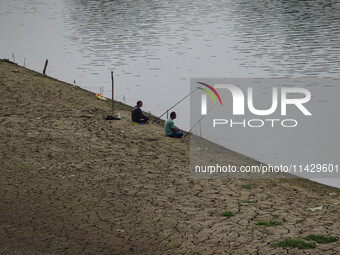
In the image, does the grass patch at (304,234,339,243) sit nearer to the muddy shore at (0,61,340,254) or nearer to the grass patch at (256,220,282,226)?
the muddy shore at (0,61,340,254)

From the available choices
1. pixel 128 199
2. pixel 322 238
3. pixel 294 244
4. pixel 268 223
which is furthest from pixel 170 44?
pixel 294 244

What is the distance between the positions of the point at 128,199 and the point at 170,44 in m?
38.7

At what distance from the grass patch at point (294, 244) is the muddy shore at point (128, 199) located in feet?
0.42

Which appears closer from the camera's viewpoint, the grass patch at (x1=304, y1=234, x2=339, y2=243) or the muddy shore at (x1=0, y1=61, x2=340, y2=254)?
the grass patch at (x1=304, y1=234, x2=339, y2=243)

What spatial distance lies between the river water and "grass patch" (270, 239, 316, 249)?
25.8 feet

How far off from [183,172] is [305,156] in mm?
7811

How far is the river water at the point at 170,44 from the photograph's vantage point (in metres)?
37.7

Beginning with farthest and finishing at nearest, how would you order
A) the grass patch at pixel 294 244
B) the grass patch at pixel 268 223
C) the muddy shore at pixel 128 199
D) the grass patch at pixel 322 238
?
1. the grass patch at pixel 268 223
2. the muddy shore at pixel 128 199
3. the grass patch at pixel 322 238
4. the grass patch at pixel 294 244

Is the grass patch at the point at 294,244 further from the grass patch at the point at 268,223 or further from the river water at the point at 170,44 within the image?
the river water at the point at 170,44

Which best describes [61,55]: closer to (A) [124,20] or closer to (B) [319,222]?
(A) [124,20]

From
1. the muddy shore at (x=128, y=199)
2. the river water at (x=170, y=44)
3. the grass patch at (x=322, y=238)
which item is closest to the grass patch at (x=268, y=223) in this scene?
the muddy shore at (x=128, y=199)

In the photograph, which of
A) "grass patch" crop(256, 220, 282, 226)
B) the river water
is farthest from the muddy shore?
the river water

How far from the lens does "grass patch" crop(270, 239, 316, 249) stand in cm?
1135

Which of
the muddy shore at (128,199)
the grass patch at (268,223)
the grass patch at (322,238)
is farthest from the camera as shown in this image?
the grass patch at (268,223)
